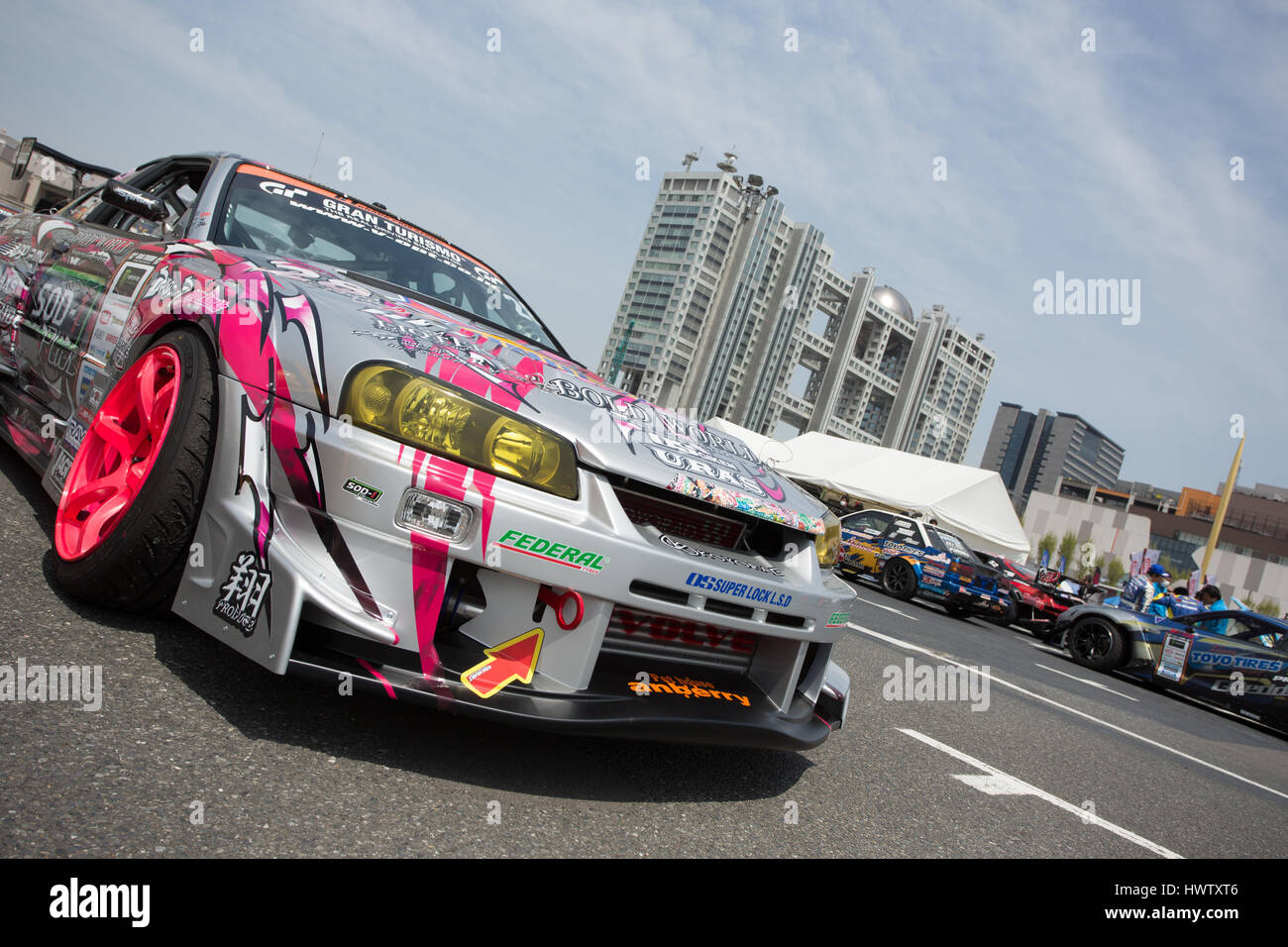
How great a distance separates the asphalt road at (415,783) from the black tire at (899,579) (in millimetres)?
9101

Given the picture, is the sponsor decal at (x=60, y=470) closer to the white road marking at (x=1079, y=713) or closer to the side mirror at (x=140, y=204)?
the side mirror at (x=140, y=204)

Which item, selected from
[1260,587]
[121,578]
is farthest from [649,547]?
[1260,587]

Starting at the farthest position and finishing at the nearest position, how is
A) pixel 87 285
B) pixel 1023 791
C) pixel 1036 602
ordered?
pixel 1036 602, pixel 1023 791, pixel 87 285

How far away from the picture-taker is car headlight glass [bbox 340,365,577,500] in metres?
1.91

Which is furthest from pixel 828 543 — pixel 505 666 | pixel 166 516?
pixel 166 516

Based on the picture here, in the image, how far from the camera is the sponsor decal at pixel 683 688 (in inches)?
84.2

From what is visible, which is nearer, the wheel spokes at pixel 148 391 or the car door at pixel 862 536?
the wheel spokes at pixel 148 391

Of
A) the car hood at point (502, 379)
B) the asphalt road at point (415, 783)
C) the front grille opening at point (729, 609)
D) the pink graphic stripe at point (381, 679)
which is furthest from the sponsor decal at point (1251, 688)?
the pink graphic stripe at point (381, 679)

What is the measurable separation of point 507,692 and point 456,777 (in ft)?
0.90

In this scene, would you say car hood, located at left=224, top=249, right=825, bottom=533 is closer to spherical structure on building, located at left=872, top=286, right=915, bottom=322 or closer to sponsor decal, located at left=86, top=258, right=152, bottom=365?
sponsor decal, located at left=86, top=258, right=152, bottom=365

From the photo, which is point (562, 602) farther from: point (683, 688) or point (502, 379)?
point (502, 379)

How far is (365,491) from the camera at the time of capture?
1.87 meters

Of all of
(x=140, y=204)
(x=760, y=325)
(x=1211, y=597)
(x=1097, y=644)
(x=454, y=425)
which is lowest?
(x=1097, y=644)

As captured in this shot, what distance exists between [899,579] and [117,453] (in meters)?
12.1
